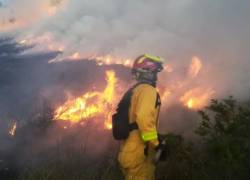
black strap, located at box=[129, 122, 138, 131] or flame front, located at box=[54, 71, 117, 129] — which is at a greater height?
flame front, located at box=[54, 71, 117, 129]

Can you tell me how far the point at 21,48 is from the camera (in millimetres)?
24000

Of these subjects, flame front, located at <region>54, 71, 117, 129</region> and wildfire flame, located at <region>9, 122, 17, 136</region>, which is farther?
flame front, located at <region>54, 71, 117, 129</region>

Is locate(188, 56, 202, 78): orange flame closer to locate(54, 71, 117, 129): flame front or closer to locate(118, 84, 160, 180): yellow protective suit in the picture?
locate(54, 71, 117, 129): flame front

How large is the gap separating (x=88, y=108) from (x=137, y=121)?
9.33m

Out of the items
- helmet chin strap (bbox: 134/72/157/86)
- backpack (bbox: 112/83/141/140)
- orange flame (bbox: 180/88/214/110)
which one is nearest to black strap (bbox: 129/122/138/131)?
backpack (bbox: 112/83/141/140)

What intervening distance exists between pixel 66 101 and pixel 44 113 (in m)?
2.24

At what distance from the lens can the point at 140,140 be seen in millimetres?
5566

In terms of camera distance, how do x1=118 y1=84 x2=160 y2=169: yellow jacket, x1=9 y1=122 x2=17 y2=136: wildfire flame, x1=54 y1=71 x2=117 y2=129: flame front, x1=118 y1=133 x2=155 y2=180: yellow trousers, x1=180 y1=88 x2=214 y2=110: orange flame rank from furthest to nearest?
x1=180 y1=88 x2=214 y2=110: orange flame, x1=54 y1=71 x2=117 y2=129: flame front, x1=9 y1=122 x2=17 y2=136: wildfire flame, x1=118 y1=133 x2=155 y2=180: yellow trousers, x1=118 y1=84 x2=160 y2=169: yellow jacket

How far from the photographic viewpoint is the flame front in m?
14.2

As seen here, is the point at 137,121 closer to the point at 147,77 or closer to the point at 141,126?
the point at 141,126

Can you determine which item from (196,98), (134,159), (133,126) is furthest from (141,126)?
(196,98)

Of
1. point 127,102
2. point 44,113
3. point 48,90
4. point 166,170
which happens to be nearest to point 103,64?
point 48,90

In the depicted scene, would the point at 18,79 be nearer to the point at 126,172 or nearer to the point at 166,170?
the point at 166,170

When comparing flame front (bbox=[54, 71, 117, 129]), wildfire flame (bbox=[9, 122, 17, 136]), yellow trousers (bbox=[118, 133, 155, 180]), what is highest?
flame front (bbox=[54, 71, 117, 129])
